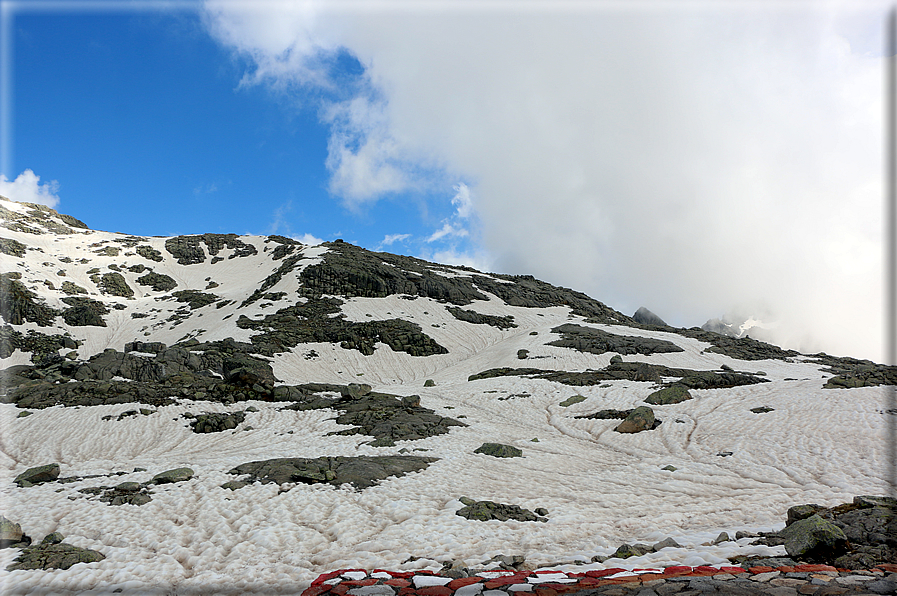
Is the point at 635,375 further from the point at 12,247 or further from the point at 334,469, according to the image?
the point at 12,247

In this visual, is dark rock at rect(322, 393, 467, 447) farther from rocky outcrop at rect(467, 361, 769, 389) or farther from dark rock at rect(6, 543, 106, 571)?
rocky outcrop at rect(467, 361, 769, 389)

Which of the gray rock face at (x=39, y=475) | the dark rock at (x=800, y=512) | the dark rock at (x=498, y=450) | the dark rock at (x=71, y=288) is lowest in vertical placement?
the gray rock face at (x=39, y=475)

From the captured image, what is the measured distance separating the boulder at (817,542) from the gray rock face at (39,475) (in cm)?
2557

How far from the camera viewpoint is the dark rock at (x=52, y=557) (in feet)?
32.8

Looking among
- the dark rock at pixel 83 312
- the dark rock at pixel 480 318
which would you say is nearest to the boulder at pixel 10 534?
Answer: the dark rock at pixel 480 318

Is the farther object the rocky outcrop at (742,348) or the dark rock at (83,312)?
the dark rock at (83,312)

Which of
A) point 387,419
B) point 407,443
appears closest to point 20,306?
point 387,419

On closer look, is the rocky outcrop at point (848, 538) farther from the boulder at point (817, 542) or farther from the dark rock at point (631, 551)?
the dark rock at point (631, 551)

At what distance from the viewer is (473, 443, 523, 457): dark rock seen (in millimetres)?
21406

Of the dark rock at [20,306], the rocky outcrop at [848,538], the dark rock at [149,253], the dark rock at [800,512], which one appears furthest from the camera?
the dark rock at [149,253]

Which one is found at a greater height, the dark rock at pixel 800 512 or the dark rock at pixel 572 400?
the dark rock at pixel 800 512

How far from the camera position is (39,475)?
17.5 metres

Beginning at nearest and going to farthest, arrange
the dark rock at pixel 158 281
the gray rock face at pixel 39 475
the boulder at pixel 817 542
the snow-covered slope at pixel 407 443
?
the boulder at pixel 817 542 → the snow-covered slope at pixel 407 443 → the gray rock face at pixel 39 475 → the dark rock at pixel 158 281

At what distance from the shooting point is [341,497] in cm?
1531
